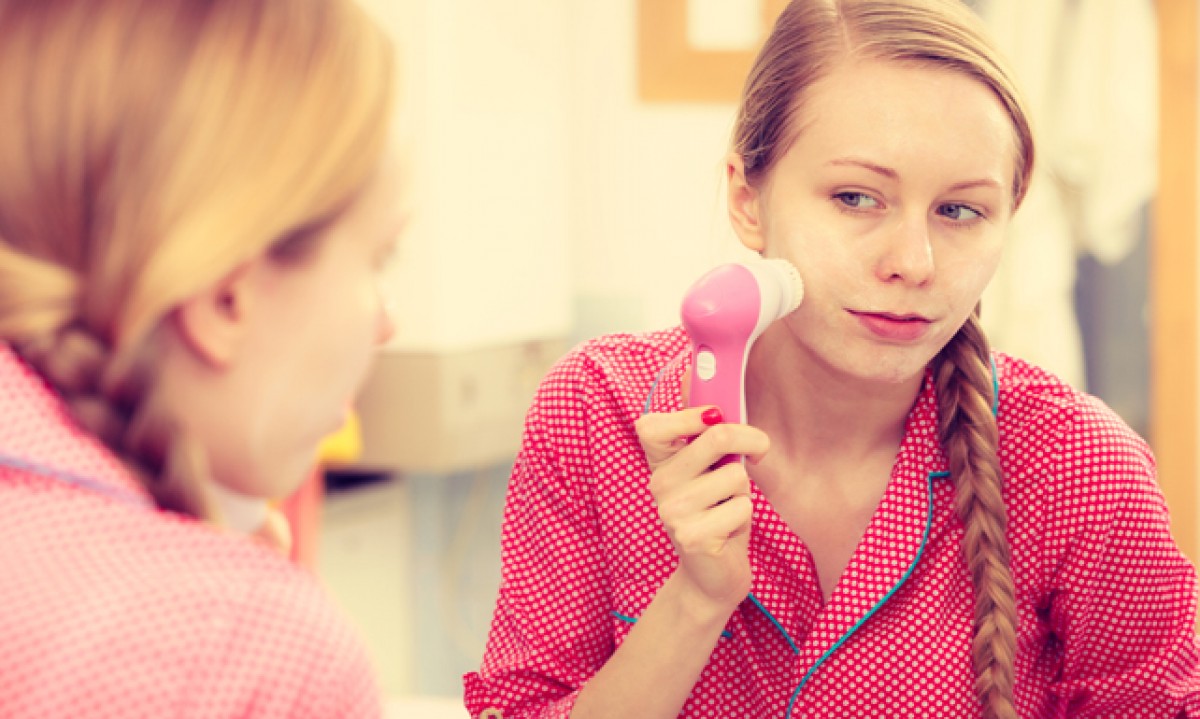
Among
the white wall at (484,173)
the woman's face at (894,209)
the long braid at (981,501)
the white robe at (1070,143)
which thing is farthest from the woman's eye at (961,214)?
the white robe at (1070,143)

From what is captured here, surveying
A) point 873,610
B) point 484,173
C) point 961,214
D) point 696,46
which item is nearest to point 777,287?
point 961,214

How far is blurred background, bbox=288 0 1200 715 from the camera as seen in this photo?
97.6 inches

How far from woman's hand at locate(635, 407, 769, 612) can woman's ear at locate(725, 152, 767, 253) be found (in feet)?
0.69

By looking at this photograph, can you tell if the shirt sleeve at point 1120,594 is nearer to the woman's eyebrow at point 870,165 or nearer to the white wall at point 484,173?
the woman's eyebrow at point 870,165

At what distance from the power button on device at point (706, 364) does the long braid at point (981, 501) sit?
249 millimetres

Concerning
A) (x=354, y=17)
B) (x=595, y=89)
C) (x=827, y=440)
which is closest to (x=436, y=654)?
(x=595, y=89)

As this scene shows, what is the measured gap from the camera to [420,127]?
2.41 meters

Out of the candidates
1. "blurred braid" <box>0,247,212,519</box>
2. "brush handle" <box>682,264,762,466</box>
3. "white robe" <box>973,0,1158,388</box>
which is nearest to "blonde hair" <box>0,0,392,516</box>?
"blurred braid" <box>0,247,212,519</box>

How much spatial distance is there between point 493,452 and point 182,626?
220 cm

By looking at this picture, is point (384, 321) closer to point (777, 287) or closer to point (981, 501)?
point (777, 287)

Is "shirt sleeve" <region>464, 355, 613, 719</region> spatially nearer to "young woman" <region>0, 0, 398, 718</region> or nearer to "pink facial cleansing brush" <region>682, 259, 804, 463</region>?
"pink facial cleansing brush" <region>682, 259, 804, 463</region>

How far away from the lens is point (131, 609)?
0.47 metres

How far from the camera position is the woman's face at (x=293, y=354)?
0.54 meters

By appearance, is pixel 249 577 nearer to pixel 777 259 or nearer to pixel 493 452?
pixel 777 259
